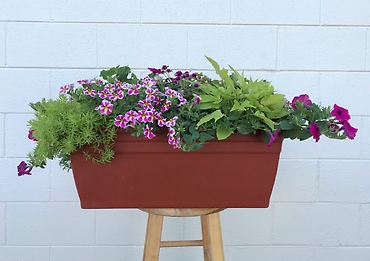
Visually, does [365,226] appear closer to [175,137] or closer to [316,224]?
[316,224]

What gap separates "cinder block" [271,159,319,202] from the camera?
178cm

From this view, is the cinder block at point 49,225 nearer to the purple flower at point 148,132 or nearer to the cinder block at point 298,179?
the cinder block at point 298,179

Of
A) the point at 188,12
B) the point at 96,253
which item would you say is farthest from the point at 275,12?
the point at 96,253

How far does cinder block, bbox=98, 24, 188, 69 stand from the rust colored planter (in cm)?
72

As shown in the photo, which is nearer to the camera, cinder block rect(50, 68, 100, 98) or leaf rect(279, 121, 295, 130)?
leaf rect(279, 121, 295, 130)

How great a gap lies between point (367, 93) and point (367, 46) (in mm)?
184

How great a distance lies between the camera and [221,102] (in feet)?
3.44

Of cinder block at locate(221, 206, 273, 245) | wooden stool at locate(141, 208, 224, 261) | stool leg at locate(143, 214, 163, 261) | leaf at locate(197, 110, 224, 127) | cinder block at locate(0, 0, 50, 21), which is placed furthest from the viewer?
cinder block at locate(221, 206, 273, 245)

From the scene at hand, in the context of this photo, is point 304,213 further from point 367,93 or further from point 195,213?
point 195,213

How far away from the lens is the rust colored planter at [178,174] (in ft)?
3.49

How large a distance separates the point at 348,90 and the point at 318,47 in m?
0.21

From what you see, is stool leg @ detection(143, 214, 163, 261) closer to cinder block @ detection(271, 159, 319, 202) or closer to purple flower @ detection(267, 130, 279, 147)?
purple flower @ detection(267, 130, 279, 147)

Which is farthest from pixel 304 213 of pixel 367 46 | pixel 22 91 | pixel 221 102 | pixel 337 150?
pixel 22 91

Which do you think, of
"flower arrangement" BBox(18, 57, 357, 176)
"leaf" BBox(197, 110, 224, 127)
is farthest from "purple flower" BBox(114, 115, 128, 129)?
"leaf" BBox(197, 110, 224, 127)
